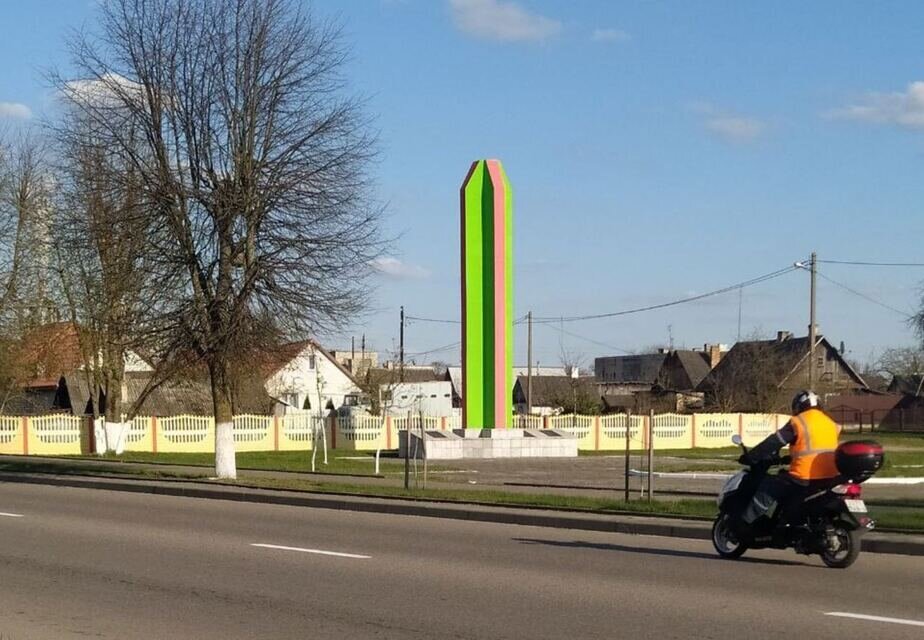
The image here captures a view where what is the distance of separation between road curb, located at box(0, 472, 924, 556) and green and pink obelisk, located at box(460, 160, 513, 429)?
15080 mm

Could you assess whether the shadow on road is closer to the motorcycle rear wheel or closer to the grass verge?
the motorcycle rear wheel

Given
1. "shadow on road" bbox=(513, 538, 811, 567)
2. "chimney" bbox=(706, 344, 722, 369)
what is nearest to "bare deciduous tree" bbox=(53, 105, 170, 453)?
"shadow on road" bbox=(513, 538, 811, 567)

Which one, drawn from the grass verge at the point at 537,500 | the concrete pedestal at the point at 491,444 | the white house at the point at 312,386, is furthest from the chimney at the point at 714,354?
the grass verge at the point at 537,500

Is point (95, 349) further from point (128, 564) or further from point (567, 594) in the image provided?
point (567, 594)

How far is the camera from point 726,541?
13555 mm

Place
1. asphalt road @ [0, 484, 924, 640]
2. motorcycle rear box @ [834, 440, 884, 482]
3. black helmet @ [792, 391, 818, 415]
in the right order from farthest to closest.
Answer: black helmet @ [792, 391, 818, 415]
motorcycle rear box @ [834, 440, 884, 482]
asphalt road @ [0, 484, 924, 640]

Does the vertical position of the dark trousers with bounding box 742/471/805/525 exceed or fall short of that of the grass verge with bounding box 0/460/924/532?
it exceeds it

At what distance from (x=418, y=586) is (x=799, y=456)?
3959mm

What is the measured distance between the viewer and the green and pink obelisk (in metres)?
40.1

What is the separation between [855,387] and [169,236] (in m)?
73.3

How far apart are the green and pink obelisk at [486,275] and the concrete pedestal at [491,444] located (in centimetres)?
107

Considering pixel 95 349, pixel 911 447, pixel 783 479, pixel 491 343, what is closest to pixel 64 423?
pixel 95 349

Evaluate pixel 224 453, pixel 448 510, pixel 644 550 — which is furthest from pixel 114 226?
pixel 644 550

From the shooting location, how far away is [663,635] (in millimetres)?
9133
